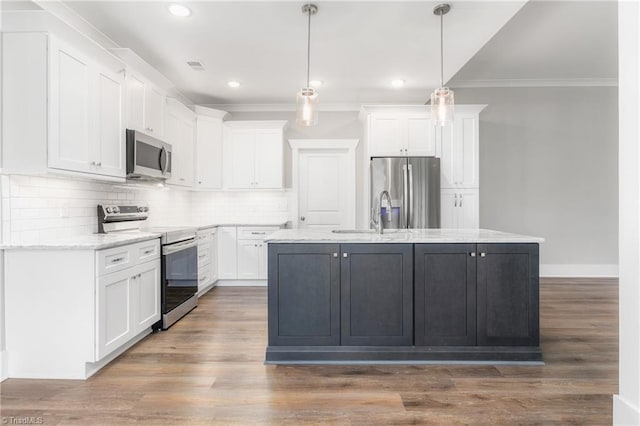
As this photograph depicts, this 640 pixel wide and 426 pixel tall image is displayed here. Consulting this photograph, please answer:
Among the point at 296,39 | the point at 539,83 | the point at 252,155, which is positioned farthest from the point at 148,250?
the point at 539,83

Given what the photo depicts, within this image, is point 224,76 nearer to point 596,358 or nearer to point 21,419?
point 21,419

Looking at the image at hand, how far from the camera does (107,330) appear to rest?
8.07 feet

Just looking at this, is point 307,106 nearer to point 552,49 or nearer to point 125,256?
point 125,256

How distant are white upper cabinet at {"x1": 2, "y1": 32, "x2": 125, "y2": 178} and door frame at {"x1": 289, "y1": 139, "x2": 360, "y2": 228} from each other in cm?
325

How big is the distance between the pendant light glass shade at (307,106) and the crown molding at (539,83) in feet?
11.1

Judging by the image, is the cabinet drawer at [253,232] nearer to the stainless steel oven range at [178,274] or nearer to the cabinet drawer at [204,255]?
the cabinet drawer at [204,255]

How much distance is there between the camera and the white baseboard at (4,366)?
2303 millimetres

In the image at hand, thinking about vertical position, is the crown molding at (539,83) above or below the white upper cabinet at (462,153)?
above

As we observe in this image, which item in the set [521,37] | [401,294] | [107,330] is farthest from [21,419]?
[521,37]

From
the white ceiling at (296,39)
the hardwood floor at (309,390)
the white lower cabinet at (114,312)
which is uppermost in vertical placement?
the white ceiling at (296,39)

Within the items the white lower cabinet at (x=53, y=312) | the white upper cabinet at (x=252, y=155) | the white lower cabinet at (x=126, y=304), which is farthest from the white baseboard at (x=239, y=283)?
the white lower cabinet at (x=53, y=312)

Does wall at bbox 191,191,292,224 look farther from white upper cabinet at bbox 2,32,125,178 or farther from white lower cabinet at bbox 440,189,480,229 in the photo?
white upper cabinet at bbox 2,32,125,178

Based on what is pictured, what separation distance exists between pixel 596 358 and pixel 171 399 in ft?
9.71

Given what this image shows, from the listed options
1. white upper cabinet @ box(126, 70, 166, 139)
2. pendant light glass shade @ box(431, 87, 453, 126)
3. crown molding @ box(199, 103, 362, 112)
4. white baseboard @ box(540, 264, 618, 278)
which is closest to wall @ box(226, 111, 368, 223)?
crown molding @ box(199, 103, 362, 112)
